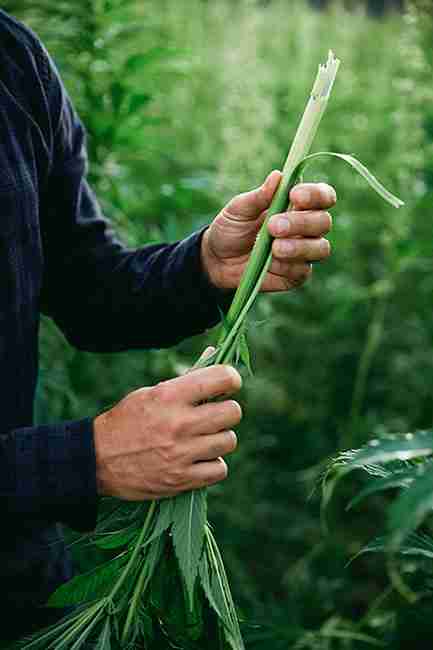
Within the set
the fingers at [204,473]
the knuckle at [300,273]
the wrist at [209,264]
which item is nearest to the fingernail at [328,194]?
the knuckle at [300,273]

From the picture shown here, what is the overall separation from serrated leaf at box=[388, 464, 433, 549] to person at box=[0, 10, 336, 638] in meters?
0.34

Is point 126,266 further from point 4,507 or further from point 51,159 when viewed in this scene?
point 4,507

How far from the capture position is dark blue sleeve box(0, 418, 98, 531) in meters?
1.05

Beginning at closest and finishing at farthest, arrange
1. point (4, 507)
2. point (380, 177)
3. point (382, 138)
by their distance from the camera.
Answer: point (4, 507) < point (380, 177) < point (382, 138)

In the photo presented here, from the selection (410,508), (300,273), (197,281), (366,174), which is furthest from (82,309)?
(410,508)

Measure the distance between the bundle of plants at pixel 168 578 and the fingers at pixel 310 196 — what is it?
0.08 feet

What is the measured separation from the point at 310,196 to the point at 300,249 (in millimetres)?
79

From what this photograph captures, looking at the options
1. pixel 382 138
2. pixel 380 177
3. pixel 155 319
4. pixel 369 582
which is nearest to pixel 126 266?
pixel 155 319

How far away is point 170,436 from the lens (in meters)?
0.98

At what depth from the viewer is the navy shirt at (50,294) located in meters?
1.06

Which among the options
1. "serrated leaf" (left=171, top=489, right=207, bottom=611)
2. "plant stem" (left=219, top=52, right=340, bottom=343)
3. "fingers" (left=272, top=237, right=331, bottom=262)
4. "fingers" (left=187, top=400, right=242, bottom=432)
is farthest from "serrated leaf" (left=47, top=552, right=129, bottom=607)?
"fingers" (left=272, top=237, right=331, bottom=262)

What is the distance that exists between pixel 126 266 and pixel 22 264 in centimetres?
23

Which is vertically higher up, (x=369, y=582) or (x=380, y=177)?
(x=380, y=177)

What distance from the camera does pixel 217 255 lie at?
130 cm
